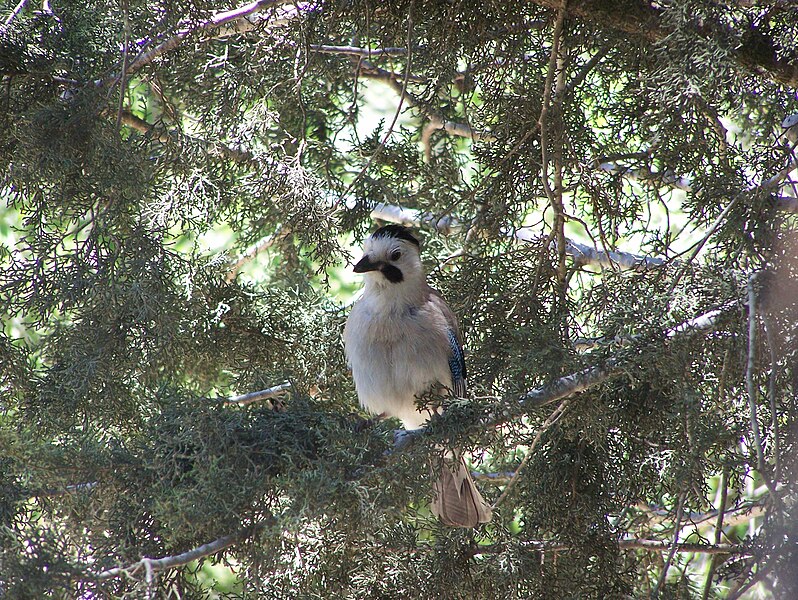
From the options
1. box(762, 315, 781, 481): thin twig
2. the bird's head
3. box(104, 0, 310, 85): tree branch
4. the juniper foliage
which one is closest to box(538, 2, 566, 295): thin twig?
the juniper foliage

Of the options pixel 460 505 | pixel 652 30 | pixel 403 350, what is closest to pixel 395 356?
pixel 403 350

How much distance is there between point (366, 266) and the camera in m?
3.93

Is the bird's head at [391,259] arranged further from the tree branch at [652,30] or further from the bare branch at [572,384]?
the tree branch at [652,30]

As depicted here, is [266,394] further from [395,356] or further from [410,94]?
[410,94]

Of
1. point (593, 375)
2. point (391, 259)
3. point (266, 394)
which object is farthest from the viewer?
point (266, 394)

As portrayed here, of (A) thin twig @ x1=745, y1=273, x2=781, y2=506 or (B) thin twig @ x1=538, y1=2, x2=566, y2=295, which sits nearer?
(A) thin twig @ x1=745, y1=273, x2=781, y2=506

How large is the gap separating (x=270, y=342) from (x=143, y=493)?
183 cm

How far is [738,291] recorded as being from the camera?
7.98 ft

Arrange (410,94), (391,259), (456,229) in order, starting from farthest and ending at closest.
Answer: (456,229) → (410,94) → (391,259)

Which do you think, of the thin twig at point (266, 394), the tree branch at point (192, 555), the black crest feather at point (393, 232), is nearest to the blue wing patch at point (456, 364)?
the black crest feather at point (393, 232)

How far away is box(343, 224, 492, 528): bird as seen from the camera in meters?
3.75

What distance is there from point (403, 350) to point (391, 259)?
0.48m

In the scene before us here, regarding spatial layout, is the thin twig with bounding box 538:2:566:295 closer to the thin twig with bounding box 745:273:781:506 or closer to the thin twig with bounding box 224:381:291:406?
the thin twig with bounding box 745:273:781:506

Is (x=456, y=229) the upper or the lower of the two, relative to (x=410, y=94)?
lower
